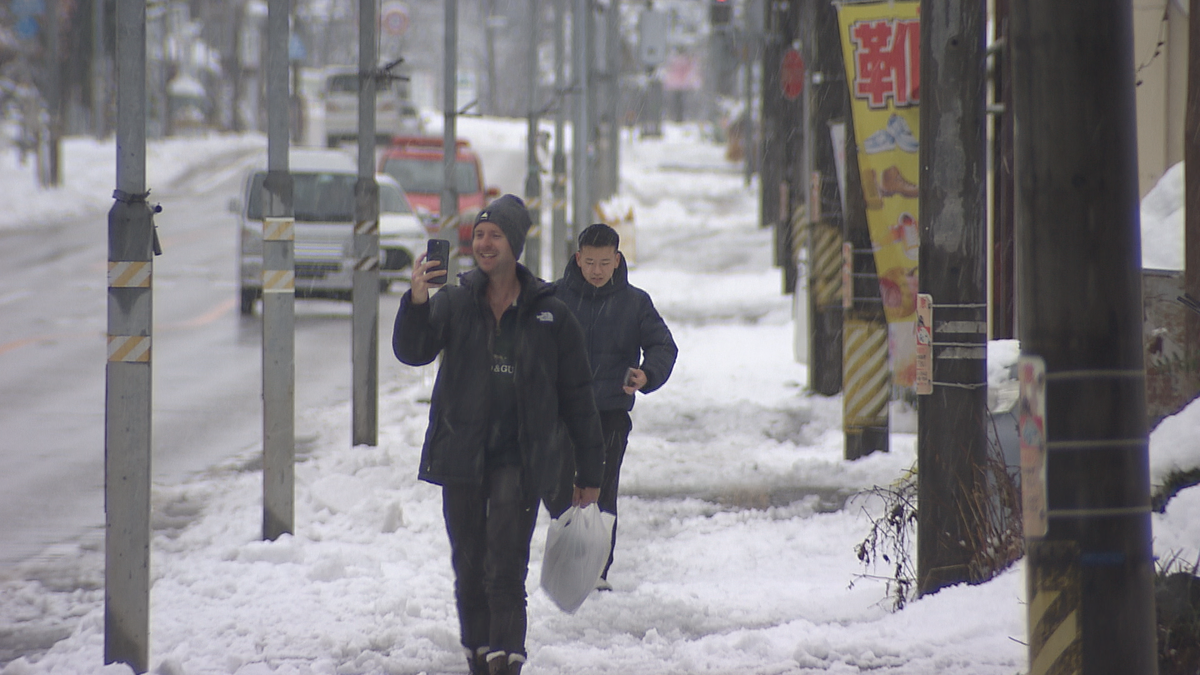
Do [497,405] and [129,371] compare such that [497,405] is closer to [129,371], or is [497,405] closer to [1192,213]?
[129,371]

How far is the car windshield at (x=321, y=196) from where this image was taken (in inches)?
856

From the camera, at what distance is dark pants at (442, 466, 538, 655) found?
5.55m

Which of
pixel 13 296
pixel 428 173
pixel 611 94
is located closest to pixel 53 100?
pixel 611 94

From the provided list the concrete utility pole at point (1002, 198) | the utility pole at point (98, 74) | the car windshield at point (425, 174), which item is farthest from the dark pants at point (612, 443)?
the utility pole at point (98, 74)

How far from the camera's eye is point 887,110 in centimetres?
933

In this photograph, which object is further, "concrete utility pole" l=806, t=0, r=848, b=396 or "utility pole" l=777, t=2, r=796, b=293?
"utility pole" l=777, t=2, r=796, b=293

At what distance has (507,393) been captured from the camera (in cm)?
554

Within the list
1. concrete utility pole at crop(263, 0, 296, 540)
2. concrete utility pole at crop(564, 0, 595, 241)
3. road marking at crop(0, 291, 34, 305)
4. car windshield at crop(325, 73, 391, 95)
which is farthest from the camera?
car windshield at crop(325, 73, 391, 95)

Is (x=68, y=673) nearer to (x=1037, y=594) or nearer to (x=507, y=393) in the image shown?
(x=507, y=393)

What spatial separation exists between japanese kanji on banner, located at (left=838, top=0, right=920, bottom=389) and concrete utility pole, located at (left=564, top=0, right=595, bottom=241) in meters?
18.3

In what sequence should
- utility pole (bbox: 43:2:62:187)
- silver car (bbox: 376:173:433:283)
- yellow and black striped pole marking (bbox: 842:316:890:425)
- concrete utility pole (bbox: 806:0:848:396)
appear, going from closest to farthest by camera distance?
yellow and black striped pole marking (bbox: 842:316:890:425) < concrete utility pole (bbox: 806:0:848:396) < silver car (bbox: 376:173:433:283) < utility pole (bbox: 43:2:62:187)

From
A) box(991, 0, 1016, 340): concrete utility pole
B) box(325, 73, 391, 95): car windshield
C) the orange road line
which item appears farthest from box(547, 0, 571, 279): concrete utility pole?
box(325, 73, 391, 95): car windshield

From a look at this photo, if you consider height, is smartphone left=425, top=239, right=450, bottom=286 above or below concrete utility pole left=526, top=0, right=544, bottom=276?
below

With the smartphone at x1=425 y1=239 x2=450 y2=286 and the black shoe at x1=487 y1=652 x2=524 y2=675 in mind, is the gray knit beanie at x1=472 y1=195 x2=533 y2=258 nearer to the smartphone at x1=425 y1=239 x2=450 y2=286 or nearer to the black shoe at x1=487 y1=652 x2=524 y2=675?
the smartphone at x1=425 y1=239 x2=450 y2=286
